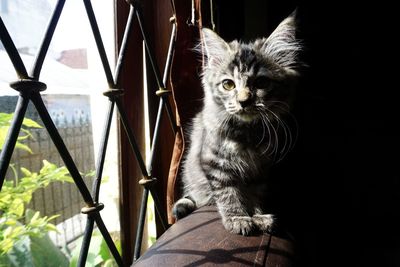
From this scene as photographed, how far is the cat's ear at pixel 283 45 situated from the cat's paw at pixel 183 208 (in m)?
0.54

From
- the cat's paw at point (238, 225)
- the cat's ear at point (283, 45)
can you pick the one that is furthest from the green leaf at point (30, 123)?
the cat's ear at point (283, 45)

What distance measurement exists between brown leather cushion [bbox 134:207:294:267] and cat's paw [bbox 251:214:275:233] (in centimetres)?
3

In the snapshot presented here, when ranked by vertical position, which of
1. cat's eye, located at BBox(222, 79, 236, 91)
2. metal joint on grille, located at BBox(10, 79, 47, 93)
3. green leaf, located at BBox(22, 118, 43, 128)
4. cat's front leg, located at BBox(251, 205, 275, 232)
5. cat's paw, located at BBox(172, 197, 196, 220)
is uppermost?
metal joint on grille, located at BBox(10, 79, 47, 93)

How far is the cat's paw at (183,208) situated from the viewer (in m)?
0.82

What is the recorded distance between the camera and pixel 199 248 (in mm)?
562

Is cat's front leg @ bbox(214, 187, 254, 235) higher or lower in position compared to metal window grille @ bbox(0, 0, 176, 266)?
lower

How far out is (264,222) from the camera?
0.71m

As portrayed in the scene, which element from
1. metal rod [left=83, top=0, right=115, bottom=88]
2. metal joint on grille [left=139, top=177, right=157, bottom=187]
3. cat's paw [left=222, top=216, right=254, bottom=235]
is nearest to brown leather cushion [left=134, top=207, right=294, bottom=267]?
cat's paw [left=222, top=216, right=254, bottom=235]

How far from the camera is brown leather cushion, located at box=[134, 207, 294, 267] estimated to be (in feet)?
1.74

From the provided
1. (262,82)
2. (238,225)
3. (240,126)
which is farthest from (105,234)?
(262,82)

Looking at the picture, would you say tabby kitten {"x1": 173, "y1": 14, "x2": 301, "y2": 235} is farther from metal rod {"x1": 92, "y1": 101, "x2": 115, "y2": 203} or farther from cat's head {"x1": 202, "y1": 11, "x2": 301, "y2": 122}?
metal rod {"x1": 92, "y1": 101, "x2": 115, "y2": 203}

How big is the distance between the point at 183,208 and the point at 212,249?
30cm

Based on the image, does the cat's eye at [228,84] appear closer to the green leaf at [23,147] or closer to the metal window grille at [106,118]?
the metal window grille at [106,118]

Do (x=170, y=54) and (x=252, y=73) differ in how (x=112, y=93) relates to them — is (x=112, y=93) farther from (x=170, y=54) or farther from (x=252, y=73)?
(x=252, y=73)
